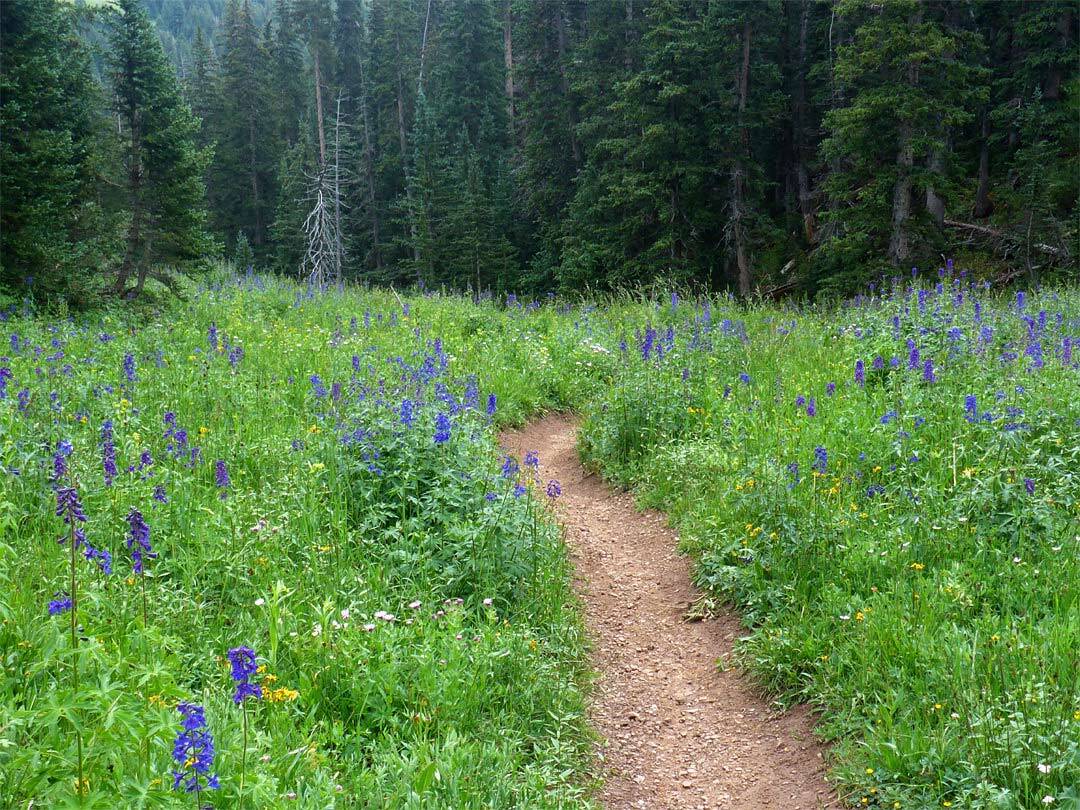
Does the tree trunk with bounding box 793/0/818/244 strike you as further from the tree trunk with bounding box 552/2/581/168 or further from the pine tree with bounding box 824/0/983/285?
the tree trunk with bounding box 552/2/581/168

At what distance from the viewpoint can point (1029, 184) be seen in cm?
1761

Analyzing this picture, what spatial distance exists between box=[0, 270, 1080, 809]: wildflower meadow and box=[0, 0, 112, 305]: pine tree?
2.53m

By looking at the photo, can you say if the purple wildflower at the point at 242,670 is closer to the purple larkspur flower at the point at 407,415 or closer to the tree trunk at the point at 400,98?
the purple larkspur flower at the point at 407,415

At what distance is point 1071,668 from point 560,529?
345cm

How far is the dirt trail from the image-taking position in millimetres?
3824

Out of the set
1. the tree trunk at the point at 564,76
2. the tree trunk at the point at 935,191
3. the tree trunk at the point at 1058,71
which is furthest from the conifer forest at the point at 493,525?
the tree trunk at the point at 564,76

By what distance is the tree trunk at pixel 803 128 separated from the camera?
25.4 metres

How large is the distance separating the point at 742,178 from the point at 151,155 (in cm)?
1778

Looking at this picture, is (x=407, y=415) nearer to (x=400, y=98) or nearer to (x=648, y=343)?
(x=648, y=343)

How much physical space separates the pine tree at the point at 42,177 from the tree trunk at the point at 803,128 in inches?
840

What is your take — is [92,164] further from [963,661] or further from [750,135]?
[750,135]

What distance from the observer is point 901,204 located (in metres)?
17.0

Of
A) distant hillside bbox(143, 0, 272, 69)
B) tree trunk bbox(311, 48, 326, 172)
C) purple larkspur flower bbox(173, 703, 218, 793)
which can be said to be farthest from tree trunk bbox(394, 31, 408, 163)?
distant hillside bbox(143, 0, 272, 69)

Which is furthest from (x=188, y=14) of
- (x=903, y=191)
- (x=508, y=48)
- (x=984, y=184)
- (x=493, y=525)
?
(x=493, y=525)
